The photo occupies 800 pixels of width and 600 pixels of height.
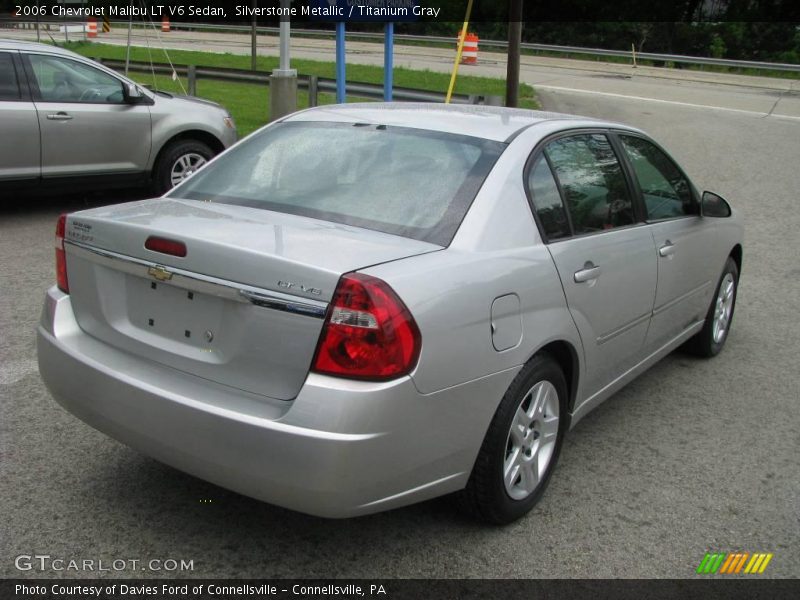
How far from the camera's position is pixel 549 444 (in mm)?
3705

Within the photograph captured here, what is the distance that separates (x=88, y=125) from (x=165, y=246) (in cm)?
608

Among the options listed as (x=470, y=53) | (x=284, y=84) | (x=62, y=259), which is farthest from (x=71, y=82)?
(x=470, y=53)

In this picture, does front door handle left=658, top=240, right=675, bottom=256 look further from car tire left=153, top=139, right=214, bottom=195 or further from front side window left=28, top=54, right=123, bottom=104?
front side window left=28, top=54, right=123, bottom=104

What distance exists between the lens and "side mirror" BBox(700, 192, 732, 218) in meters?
5.16

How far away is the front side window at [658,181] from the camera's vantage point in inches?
184

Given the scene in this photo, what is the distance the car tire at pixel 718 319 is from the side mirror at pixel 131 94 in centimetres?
592

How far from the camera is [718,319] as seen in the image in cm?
577

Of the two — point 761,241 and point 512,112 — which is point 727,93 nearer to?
point 761,241

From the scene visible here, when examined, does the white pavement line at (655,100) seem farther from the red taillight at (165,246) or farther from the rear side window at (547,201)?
the red taillight at (165,246)

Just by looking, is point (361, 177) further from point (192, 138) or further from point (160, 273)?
point (192, 138)

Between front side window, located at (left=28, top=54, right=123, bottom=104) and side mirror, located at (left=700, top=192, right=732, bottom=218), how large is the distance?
600 cm

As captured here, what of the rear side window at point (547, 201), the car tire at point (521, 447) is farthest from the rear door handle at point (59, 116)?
the car tire at point (521, 447)

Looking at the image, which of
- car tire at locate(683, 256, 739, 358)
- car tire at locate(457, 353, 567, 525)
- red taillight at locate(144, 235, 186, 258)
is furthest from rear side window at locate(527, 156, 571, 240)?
car tire at locate(683, 256, 739, 358)

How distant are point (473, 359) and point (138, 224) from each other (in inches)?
51.5
